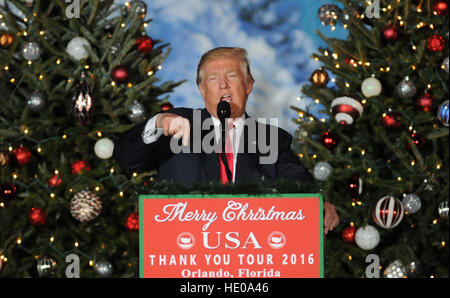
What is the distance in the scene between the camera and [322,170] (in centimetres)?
471

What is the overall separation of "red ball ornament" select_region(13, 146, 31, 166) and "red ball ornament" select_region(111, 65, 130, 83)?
0.81 metres

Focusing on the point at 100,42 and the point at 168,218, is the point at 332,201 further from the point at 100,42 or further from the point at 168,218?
the point at 168,218

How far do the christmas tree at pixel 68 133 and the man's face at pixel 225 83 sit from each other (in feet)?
7.38

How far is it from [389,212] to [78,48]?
2.51 m

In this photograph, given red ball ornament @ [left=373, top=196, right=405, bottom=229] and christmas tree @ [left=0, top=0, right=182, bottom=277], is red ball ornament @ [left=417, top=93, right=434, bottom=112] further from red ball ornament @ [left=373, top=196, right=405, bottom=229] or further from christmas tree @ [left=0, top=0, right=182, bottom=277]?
christmas tree @ [left=0, top=0, right=182, bottom=277]

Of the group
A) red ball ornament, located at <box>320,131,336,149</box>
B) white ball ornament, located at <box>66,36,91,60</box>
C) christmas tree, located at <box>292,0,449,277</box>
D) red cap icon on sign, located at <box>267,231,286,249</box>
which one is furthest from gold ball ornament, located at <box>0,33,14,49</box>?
red cap icon on sign, located at <box>267,231,286,249</box>

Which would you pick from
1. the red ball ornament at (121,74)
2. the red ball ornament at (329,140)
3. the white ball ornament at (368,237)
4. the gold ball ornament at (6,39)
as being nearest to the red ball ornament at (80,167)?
the red ball ornament at (121,74)

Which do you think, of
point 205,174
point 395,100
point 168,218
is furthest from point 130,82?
point 168,218

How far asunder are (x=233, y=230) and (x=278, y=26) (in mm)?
4168

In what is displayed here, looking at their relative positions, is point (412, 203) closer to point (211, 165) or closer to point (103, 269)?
point (103, 269)

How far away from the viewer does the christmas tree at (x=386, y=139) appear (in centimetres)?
466

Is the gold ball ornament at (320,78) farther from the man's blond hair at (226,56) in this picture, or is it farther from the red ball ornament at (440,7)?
the man's blond hair at (226,56)

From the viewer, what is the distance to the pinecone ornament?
4.39 metres

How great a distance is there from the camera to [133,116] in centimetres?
456
